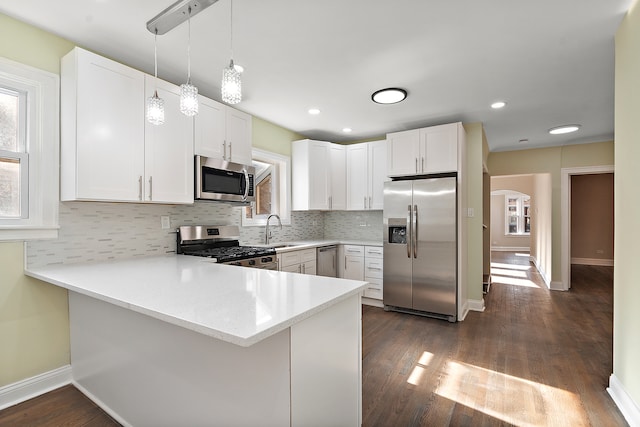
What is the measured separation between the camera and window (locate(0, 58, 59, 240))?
2.05 m

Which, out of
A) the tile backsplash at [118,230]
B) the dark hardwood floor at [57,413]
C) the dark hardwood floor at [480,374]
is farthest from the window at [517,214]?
the dark hardwood floor at [57,413]

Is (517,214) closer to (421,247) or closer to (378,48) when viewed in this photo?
(421,247)

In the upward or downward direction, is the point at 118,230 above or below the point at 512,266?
above

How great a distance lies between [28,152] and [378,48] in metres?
2.51

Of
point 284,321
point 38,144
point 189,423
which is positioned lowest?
point 189,423

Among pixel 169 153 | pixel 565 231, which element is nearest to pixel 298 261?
pixel 169 153

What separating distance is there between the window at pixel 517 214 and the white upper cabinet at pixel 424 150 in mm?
9040

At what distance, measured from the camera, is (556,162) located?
537 cm

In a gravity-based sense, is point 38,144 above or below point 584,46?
below

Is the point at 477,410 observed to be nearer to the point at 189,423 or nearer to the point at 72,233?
the point at 189,423

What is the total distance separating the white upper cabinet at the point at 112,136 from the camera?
6.89ft

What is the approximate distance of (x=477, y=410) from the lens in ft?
6.48

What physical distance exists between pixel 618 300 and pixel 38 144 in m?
3.98

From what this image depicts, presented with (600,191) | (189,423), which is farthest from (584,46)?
(600,191)
